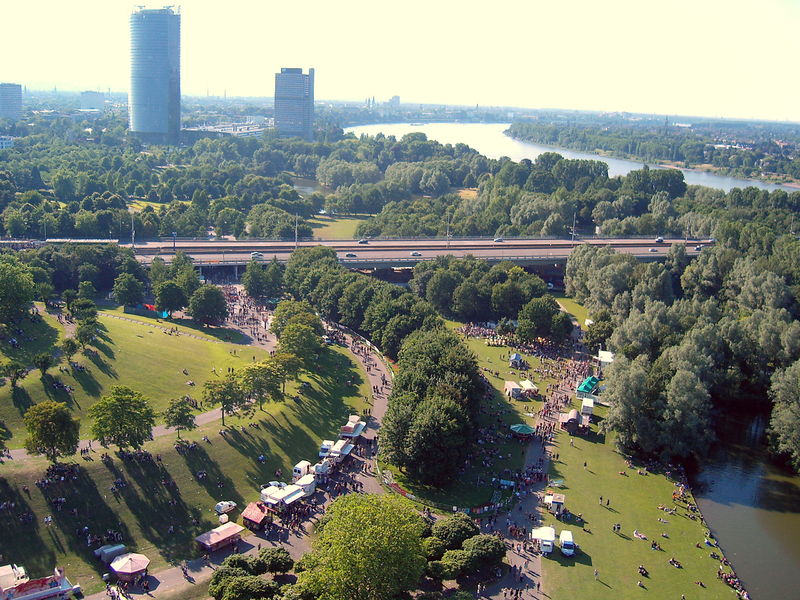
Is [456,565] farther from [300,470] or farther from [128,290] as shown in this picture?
[128,290]

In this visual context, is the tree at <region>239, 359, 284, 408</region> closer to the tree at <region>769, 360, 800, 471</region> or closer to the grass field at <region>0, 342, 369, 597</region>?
the grass field at <region>0, 342, 369, 597</region>

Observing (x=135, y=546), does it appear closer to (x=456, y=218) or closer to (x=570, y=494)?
(x=570, y=494)

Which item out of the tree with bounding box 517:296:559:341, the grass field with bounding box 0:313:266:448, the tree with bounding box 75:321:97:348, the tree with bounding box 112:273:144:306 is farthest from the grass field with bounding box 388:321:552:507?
the tree with bounding box 112:273:144:306

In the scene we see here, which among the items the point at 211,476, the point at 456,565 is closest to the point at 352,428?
the point at 211,476

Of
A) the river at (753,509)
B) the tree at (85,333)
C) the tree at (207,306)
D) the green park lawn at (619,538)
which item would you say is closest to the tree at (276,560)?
the green park lawn at (619,538)

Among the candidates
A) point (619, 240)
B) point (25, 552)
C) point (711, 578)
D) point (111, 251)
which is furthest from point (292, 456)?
point (619, 240)

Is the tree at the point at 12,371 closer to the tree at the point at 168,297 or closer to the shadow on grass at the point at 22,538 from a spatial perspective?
the shadow on grass at the point at 22,538

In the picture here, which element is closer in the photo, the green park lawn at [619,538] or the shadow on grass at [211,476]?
the green park lawn at [619,538]
